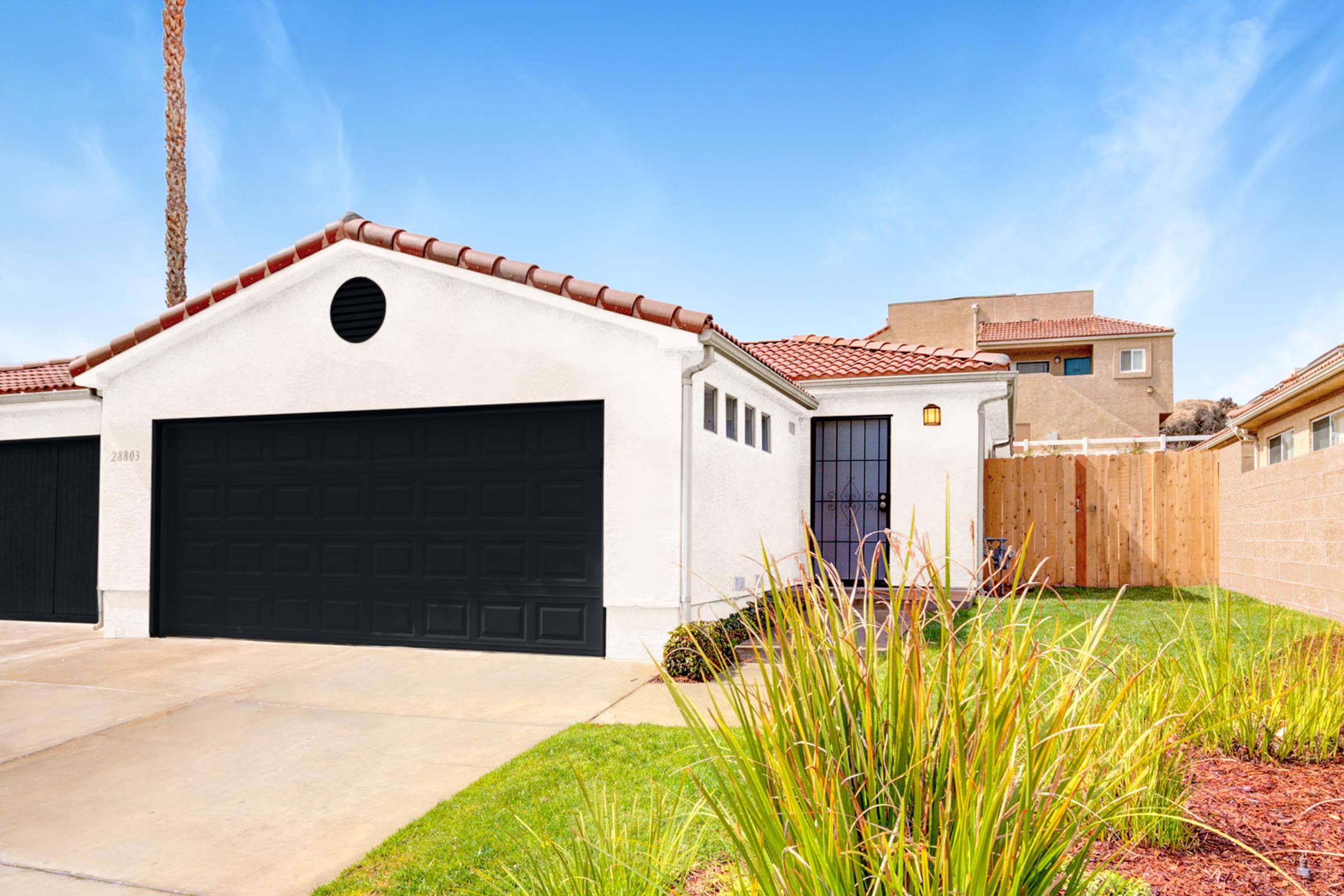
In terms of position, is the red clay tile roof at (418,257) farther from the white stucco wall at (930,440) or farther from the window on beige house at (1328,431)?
the window on beige house at (1328,431)

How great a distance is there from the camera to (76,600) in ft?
36.1

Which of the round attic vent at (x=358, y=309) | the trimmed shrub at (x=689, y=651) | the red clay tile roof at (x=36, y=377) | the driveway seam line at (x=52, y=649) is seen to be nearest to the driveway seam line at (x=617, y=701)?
the trimmed shrub at (x=689, y=651)

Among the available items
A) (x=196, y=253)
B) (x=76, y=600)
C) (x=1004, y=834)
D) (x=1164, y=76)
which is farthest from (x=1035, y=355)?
(x=1004, y=834)

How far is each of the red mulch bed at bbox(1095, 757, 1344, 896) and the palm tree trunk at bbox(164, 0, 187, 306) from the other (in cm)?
1661

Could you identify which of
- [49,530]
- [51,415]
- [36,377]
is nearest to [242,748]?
[49,530]

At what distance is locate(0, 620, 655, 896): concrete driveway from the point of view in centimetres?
382

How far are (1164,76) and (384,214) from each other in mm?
13535

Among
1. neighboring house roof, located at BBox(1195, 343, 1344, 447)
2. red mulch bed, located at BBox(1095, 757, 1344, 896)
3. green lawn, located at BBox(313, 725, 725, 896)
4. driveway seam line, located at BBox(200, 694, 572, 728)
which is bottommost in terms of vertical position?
driveway seam line, located at BBox(200, 694, 572, 728)

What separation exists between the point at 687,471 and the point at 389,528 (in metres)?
3.42

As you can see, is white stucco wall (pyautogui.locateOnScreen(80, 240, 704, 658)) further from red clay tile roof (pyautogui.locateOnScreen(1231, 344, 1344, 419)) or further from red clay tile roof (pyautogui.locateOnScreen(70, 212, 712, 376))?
red clay tile roof (pyautogui.locateOnScreen(1231, 344, 1344, 419))

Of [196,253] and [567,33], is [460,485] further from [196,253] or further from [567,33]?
[196,253]

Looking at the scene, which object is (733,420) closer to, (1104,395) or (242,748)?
(242,748)

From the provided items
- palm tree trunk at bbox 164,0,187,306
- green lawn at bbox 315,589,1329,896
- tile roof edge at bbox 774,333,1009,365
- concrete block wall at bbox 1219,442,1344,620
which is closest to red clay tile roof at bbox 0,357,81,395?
palm tree trunk at bbox 164,0,187,306

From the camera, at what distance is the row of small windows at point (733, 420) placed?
895 cm
